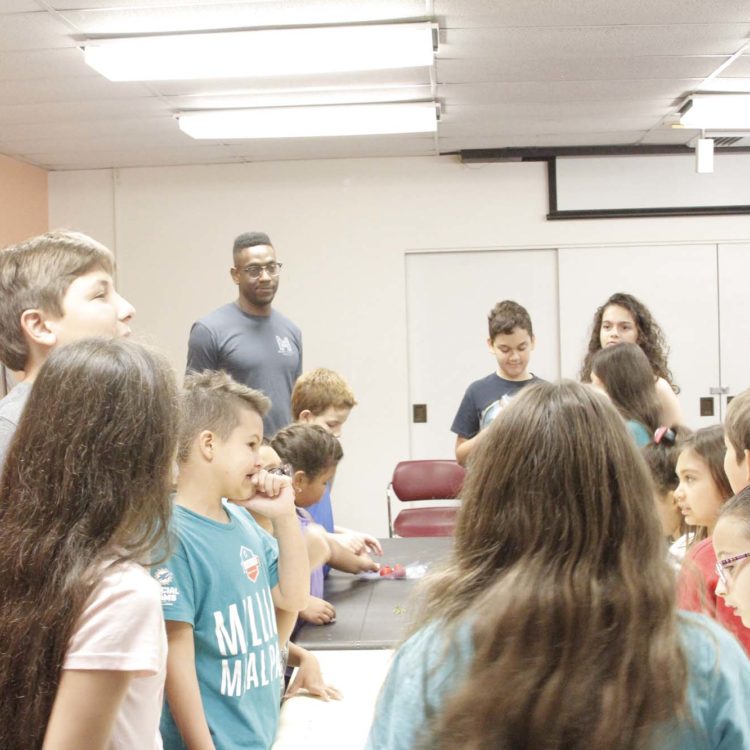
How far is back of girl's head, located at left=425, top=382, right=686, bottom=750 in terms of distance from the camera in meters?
0.88

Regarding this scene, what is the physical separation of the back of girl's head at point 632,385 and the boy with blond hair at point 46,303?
1.99 meters

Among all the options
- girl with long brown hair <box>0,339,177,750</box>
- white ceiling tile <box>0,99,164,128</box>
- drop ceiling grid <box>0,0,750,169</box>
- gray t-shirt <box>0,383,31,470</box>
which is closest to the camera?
girl with long brown hair <box>0,339,177,750</box>

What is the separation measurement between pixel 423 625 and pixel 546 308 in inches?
207

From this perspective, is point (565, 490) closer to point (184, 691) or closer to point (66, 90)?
point (184, 691)

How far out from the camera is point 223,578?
Result: 168 cm

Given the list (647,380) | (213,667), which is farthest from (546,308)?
(213,667)

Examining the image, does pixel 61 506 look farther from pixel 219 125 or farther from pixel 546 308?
pixel 546 308

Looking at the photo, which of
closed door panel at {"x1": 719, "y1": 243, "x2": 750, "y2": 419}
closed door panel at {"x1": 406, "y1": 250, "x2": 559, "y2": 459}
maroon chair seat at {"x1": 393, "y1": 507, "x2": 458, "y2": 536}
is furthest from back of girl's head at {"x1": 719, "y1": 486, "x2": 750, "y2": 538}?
closed door panel at {"x1": 719, "y1": 243, "x2": 750, "y2": 419}

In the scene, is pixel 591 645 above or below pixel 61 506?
below

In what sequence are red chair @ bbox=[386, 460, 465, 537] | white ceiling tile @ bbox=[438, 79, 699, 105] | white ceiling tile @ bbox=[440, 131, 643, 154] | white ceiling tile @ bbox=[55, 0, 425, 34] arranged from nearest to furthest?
white ceiling tile @ bbox=[55, 0, 425, 34] < white ceiling tile @ bbox=[438, 79, 699, 105] < red chair @ bbox=[386, 460, 465, 537] < white ceiling tile @ bbox=[440, 131, 643, 154]

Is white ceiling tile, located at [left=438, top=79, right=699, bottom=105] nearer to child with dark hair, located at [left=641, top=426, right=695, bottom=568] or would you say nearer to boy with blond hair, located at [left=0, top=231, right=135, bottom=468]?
child with dark hair, located at [left=641, top=426, right=695, bottom=568]

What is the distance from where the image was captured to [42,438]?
1082mm

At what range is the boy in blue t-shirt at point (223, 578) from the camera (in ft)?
5.18

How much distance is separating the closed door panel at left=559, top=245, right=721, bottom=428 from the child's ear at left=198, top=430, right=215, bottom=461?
4.52 meters
